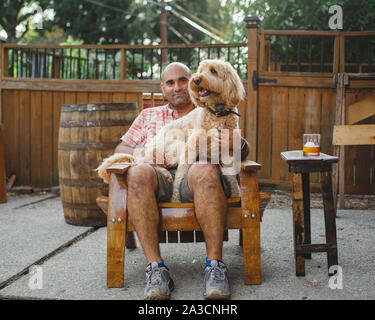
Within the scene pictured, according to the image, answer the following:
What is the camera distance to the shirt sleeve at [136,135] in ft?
9.64

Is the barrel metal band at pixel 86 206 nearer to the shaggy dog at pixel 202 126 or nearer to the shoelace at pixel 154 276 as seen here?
the shaggy dog at pixel 202 126

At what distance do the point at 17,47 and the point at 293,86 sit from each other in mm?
3904

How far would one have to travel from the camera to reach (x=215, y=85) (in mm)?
2473

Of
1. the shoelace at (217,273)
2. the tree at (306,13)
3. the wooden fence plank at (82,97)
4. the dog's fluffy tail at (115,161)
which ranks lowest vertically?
the shoelace at (217,273)

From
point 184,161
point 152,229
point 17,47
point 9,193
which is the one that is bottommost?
point 9,193

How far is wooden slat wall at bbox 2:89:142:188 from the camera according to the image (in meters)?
5.80

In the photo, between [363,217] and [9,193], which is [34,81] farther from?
[363,217]

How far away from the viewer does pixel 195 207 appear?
2281mm

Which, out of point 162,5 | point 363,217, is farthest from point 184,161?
point 162,5

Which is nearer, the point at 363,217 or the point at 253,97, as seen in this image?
the point at 363,217

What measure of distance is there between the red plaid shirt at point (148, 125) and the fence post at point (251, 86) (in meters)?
2.49

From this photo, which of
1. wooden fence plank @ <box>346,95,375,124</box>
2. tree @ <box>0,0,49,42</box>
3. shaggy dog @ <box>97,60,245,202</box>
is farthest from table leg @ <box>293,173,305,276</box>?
tree @ <box>0,0,49,42</box>

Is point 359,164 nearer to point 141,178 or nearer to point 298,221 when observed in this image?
point 298,221

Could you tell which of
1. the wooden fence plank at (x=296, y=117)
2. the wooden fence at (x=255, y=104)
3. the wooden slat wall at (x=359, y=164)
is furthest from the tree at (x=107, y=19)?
the wooden slat wall at (x=359, y=164)
